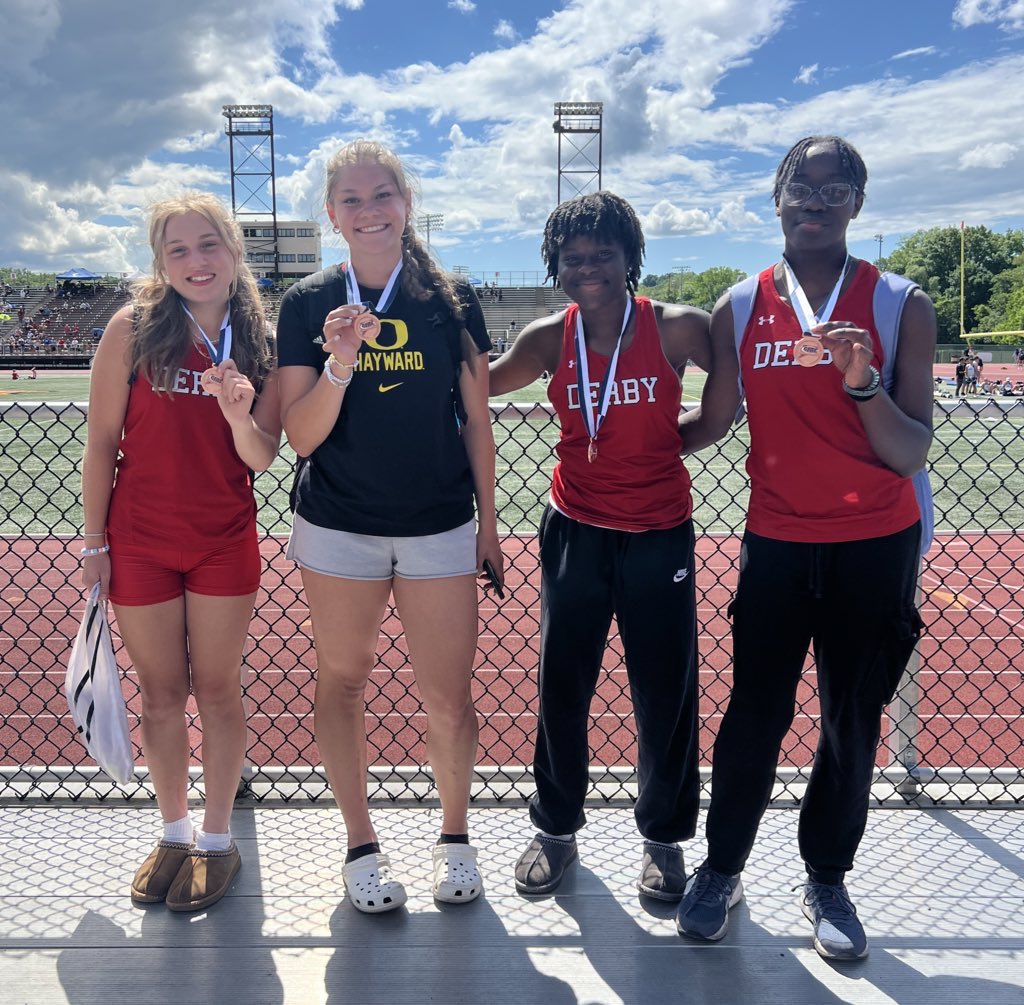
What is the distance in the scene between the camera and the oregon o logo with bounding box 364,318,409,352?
245 centimetres

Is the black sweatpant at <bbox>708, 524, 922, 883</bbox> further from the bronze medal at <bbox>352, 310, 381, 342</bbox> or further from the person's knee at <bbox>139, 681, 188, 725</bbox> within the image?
the person's knee at <bbox>139, 681, 188, 725</bbox>

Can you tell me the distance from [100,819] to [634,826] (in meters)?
1.95

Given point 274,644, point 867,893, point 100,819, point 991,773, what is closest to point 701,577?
point 274,644

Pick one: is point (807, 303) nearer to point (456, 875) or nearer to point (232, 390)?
point (232, 390)

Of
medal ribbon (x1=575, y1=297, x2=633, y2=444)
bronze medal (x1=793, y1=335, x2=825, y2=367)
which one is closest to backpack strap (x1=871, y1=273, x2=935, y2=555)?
bronze medal (x1=793, y1=335, x2=825, y2=367)

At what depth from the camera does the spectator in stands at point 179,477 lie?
8.30 ft

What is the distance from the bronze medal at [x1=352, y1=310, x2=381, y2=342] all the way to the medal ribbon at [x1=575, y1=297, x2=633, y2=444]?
2.18 feet

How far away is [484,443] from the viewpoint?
2648 millimetres

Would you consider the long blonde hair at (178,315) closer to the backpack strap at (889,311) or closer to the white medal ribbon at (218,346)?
the white medal ribbon at (218,346)

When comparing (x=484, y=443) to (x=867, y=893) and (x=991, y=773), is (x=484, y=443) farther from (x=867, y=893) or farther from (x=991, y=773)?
(x=991, y=773)

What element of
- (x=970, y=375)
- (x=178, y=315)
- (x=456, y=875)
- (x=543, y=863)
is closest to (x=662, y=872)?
→ (x=543, y=863)

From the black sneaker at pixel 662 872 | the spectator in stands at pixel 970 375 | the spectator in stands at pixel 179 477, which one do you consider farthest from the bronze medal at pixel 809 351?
the spectator in stands at pixel 970 375

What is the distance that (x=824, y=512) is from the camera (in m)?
2.32

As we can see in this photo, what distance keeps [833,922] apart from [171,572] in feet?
7.11
